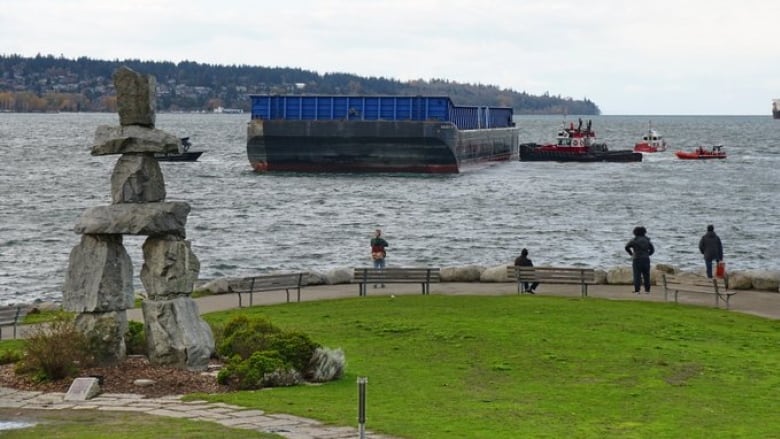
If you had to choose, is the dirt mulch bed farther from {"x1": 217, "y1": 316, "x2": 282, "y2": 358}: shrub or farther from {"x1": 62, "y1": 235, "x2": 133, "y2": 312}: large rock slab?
{"x1": 62, "y1": 235, "x2": 133, "y2": 312}: large rock slab

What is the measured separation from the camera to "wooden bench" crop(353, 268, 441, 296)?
29.6m

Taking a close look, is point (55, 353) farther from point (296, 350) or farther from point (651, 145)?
point (651, 145)

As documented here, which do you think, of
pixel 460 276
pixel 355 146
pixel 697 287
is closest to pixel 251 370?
pixel 697 287

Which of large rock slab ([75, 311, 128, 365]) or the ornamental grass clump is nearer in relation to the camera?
the ornamental grass clump

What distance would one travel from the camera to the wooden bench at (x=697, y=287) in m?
27.5

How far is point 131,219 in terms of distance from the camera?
65.0 feet

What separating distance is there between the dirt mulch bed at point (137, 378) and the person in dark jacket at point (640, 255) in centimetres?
1222

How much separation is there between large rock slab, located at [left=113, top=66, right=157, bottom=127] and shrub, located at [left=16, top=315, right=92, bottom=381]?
342cm

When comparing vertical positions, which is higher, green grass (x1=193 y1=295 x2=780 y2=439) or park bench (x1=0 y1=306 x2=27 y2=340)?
green grass (x1=193 y1=295 x2=780 y2=439)

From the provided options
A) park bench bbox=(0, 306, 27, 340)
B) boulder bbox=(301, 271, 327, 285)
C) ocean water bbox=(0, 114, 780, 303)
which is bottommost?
ocean water bbox=(0, 114, 780, 303)

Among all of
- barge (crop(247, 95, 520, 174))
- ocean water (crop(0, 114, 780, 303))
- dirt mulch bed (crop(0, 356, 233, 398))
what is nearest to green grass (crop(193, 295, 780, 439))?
dirt mulch bed (crop(0, 356, 233, 398))

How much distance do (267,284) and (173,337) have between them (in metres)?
8.43

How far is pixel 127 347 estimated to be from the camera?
2089 cm

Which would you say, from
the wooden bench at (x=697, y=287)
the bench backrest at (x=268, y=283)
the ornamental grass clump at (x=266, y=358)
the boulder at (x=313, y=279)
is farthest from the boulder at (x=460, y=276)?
the ornamental grass clump at (x=266, y=358)
